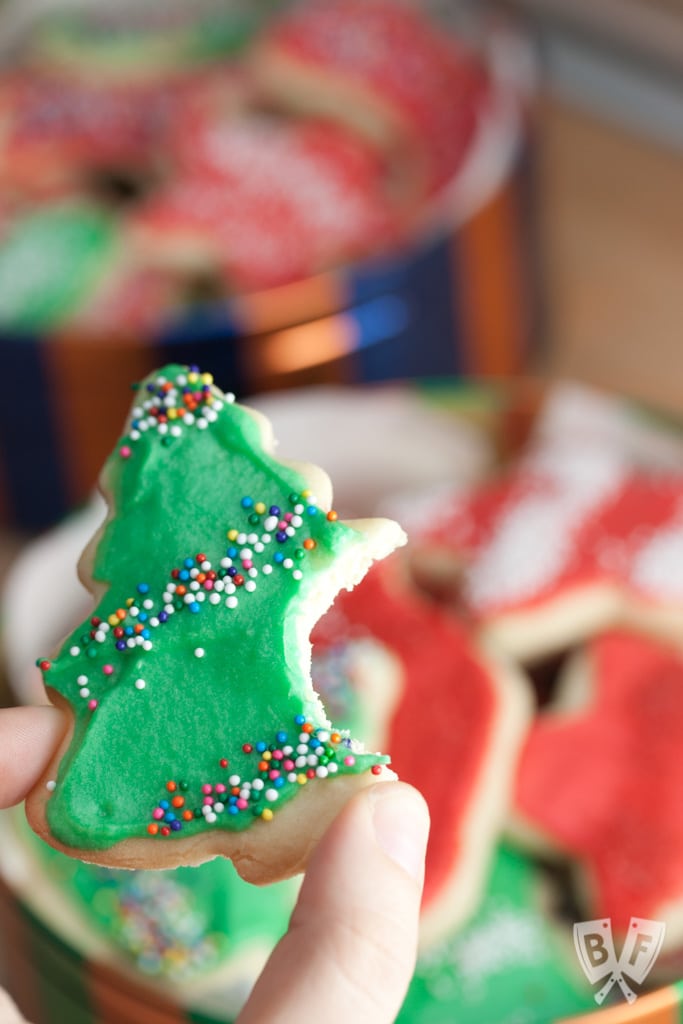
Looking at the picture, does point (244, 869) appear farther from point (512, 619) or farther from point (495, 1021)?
point (512, 619)

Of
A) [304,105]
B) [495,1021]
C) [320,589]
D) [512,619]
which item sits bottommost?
[495,1021]

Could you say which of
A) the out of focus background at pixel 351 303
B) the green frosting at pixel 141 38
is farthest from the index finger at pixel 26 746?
the green frosting at pixel 141 38

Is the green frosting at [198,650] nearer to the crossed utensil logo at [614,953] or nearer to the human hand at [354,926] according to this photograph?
the human hand at [354,926]

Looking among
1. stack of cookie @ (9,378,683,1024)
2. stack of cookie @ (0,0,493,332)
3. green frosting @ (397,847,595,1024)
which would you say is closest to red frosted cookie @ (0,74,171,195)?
stack of cookie @ (0,0,493,332)

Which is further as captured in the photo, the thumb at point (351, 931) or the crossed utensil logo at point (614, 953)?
the crossed utensil logo at point (614, 953)

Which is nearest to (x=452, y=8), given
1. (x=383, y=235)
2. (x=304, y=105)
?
(x=304, y=105)

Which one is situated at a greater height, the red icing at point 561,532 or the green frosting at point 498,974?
the red icing at point 561,532

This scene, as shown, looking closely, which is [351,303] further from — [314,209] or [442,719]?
[442,719]

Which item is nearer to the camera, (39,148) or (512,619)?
(512,619)
